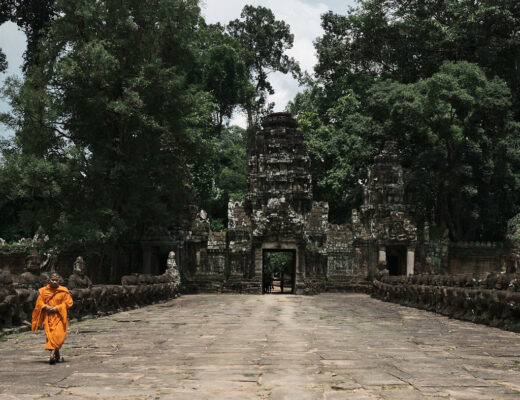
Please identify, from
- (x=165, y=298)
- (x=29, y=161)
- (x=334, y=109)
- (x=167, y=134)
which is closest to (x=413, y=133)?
(x=334, y=109)

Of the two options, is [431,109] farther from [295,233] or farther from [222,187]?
[222,187]

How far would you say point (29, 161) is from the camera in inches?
874

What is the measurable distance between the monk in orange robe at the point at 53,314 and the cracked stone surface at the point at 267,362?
32cm

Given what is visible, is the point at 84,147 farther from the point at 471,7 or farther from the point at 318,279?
the point at 471,7

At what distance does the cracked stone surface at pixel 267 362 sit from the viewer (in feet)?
18.7

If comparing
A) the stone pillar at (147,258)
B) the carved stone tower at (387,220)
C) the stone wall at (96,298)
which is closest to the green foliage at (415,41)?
the carved stone tower at (387,220)

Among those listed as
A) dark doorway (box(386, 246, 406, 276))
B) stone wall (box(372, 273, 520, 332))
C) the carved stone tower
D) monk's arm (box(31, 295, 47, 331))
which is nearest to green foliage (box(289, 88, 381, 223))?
the carved stone tower

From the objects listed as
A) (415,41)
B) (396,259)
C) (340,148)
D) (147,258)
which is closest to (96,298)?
(147,258)

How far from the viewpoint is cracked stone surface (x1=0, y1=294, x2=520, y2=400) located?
225 inches

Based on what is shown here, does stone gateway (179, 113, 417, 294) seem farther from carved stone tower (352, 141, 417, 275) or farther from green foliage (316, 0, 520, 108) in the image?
green foliage (316, 0, 520, 108)

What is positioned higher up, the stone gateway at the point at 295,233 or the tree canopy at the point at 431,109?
the tree canopy at the point at 431,109

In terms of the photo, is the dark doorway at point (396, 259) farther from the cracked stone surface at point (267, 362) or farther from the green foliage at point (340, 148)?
the cracked stone surface at point (267, 362)

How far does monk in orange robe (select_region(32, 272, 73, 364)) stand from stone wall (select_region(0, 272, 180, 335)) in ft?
9.71

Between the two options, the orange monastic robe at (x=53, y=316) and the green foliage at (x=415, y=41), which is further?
the green foliage at (x=415, y=41)
